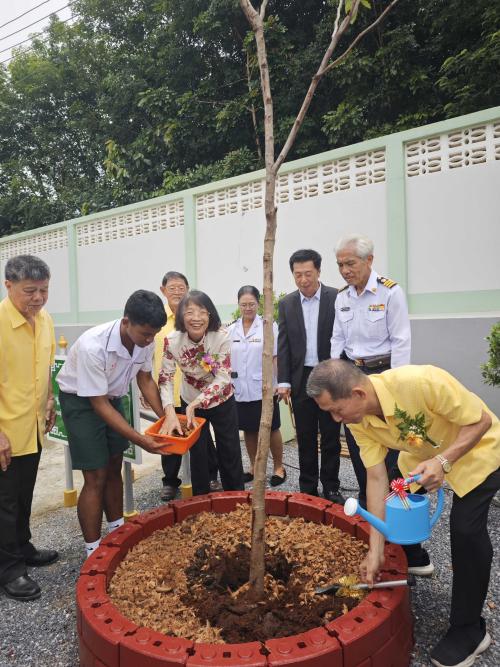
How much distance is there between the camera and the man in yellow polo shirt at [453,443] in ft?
6.45

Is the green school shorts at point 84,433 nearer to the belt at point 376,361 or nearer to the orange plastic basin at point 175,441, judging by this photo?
the orange plastic basin at point 175,441

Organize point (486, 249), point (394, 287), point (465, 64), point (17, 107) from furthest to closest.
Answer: point (17, 107) < point (465, 64) < point (486, 249) < point (394, 287)

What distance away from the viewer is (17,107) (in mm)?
16594

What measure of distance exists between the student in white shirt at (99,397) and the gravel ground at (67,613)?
32 cm

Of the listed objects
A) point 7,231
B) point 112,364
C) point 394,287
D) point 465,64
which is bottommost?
point 112,364

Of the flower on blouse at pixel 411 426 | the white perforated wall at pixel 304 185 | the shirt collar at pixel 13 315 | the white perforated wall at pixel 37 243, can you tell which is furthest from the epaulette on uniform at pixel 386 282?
the white perforated wall at pixel 37 243

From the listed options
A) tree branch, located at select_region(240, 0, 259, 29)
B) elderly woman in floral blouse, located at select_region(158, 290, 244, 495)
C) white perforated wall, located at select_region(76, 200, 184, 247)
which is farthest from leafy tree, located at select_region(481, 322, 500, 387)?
white perforated wall, located at select_region(76, 200, 184, 247)

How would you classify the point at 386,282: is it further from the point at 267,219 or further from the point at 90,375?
the point at 90,375

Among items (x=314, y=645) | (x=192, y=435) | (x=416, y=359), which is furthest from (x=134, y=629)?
(x=416, y=359)

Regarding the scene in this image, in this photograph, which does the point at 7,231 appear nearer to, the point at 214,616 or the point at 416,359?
the point at 416,359

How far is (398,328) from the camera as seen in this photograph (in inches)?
120

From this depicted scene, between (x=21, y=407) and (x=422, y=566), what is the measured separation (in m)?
2.35

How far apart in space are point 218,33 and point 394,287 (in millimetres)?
10674

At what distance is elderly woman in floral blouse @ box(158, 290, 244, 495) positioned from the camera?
3162 millimetres
